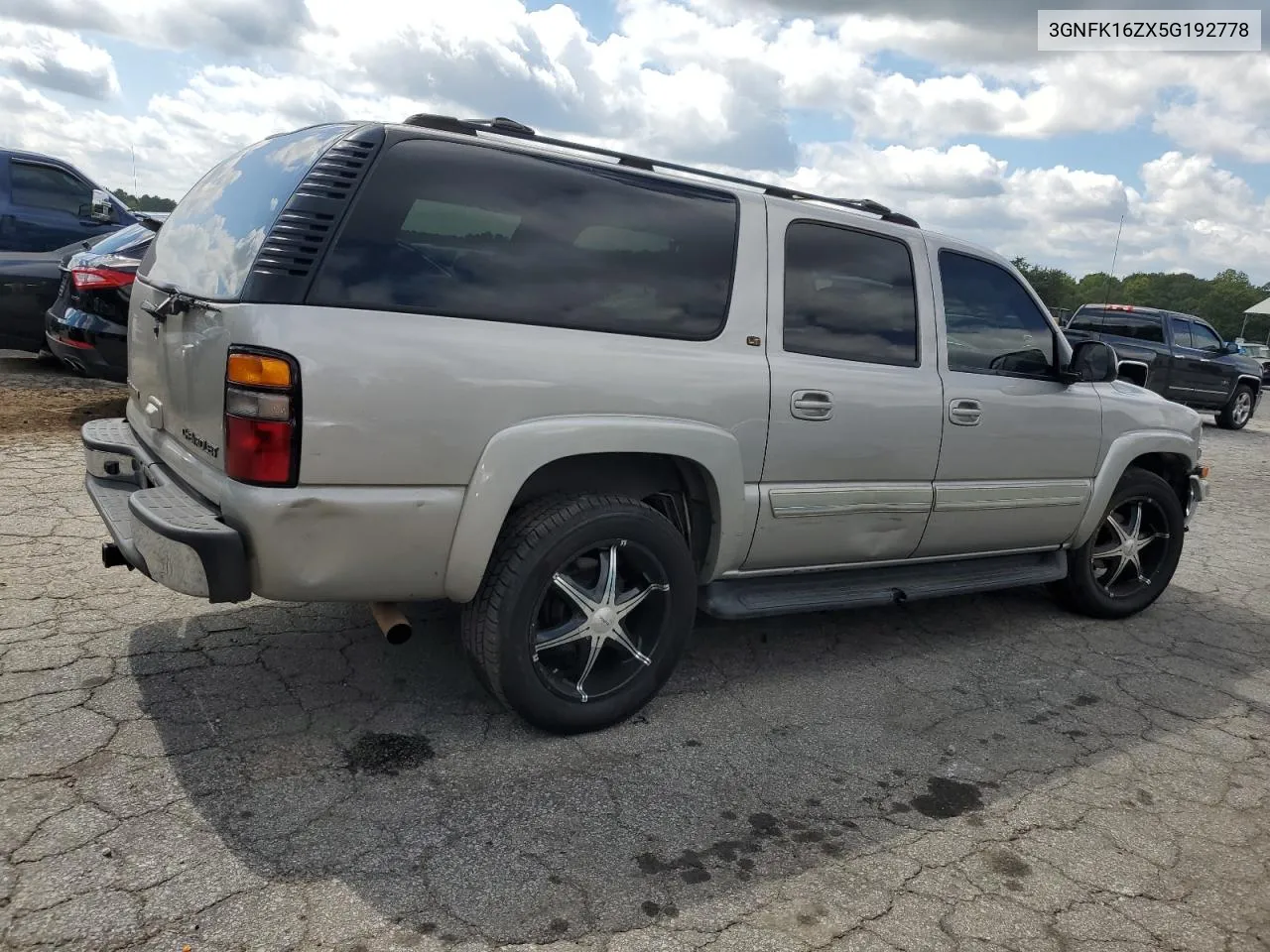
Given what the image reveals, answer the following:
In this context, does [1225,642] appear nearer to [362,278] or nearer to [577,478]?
[577,478]

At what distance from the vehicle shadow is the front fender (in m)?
0.62

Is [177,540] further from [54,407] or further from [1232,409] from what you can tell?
[1232,409]

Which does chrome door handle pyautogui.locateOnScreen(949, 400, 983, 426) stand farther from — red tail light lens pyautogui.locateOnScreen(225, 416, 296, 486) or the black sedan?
the black sedan

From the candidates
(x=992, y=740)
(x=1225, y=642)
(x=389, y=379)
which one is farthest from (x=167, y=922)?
(x=1225, y=642)

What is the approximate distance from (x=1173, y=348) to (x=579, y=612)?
14.6 m

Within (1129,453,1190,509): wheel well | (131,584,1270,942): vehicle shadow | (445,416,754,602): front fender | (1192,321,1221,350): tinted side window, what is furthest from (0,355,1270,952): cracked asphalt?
(1192,321,1221,350): tinted side window

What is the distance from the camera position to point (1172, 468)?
17.6 feet

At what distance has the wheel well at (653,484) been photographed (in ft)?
10.5

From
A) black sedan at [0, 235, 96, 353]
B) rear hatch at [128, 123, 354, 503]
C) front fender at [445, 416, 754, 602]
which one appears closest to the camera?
rear hatch at [128, 123, 354, 503]

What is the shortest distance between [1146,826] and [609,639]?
174 centimetres

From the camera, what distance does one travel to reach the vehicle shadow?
2504 millimetres

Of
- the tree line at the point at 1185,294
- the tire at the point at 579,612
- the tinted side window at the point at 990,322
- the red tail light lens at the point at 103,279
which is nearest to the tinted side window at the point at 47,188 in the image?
the red tail light lens at the point at 103,279

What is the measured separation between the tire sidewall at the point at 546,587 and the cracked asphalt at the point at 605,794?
0.11m

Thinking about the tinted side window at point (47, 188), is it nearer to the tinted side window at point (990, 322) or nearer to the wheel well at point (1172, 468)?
the tinted side window at point (990, 322)
